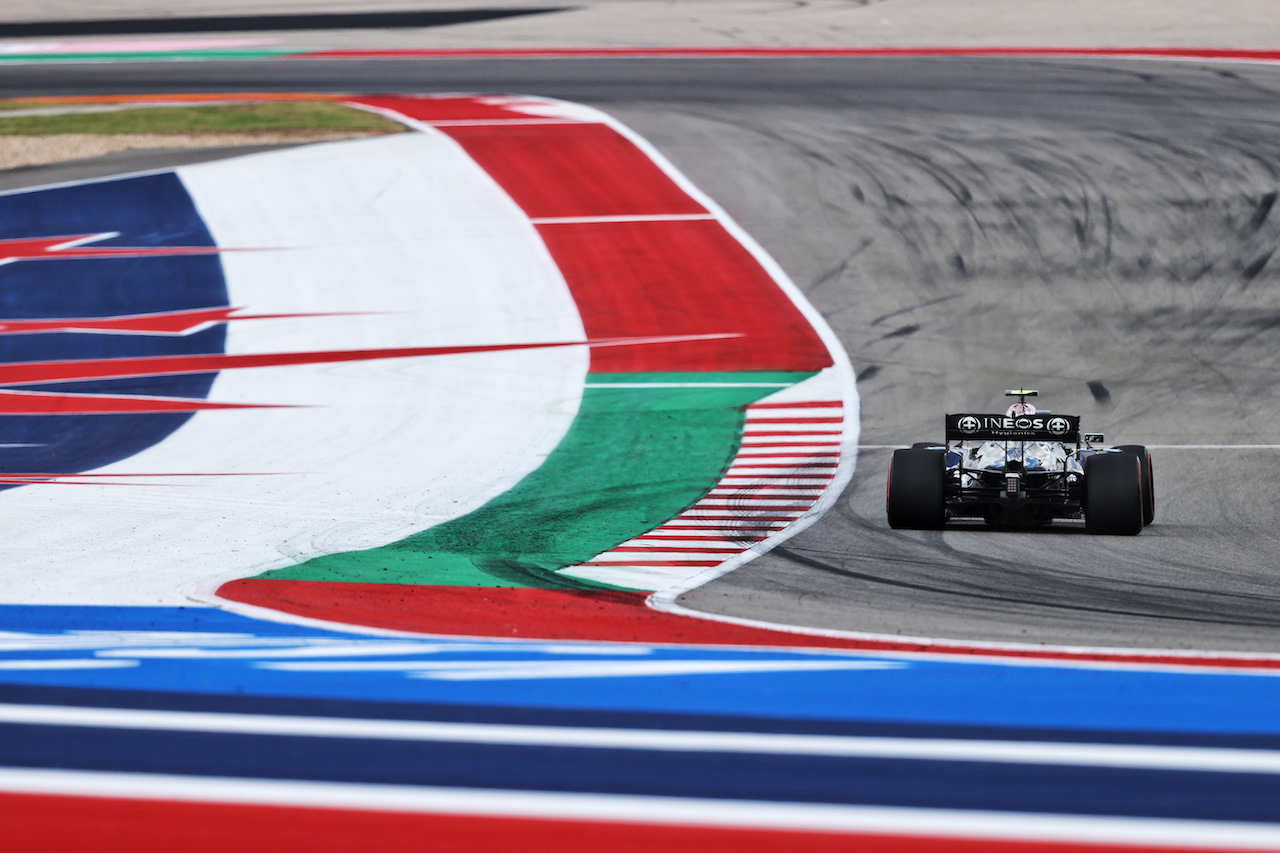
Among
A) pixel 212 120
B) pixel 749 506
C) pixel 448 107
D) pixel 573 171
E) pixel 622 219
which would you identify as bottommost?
pixel 749 506

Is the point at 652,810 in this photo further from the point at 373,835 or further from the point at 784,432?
the point at 784,432

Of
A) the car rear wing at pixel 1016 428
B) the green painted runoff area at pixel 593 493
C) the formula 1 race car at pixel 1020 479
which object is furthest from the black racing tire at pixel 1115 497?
the green painted runoff area at pixel 593 493

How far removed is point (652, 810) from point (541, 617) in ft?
11.1

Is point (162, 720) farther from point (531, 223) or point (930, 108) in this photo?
point (930, 108)

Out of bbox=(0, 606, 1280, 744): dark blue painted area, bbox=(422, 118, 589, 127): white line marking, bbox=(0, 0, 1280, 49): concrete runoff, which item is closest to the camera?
bbox=(0, 606, 1280, 744): dark blue painted area

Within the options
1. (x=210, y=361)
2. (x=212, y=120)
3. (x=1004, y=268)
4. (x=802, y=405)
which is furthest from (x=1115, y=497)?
(x=212, y=120)

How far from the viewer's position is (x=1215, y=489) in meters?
14.5

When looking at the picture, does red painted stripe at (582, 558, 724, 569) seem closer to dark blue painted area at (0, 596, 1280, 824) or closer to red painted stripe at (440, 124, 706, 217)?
dark blue painted area at (0, 596, 1280, 824)

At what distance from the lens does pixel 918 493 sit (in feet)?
40.8

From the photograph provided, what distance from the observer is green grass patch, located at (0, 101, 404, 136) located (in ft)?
103

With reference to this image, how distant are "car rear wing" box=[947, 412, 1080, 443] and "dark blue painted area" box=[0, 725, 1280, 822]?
25.5ft

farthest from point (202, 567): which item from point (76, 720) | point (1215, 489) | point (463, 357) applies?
point (463, 357)

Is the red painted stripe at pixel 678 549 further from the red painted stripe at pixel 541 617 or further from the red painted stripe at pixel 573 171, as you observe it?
the red painted stripe at pixel 573 171

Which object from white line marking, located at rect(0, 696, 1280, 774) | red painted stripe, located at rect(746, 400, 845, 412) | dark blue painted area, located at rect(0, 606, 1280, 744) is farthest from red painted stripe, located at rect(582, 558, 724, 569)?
red painted stripe, located at rect(746, 400, 845, 412)
